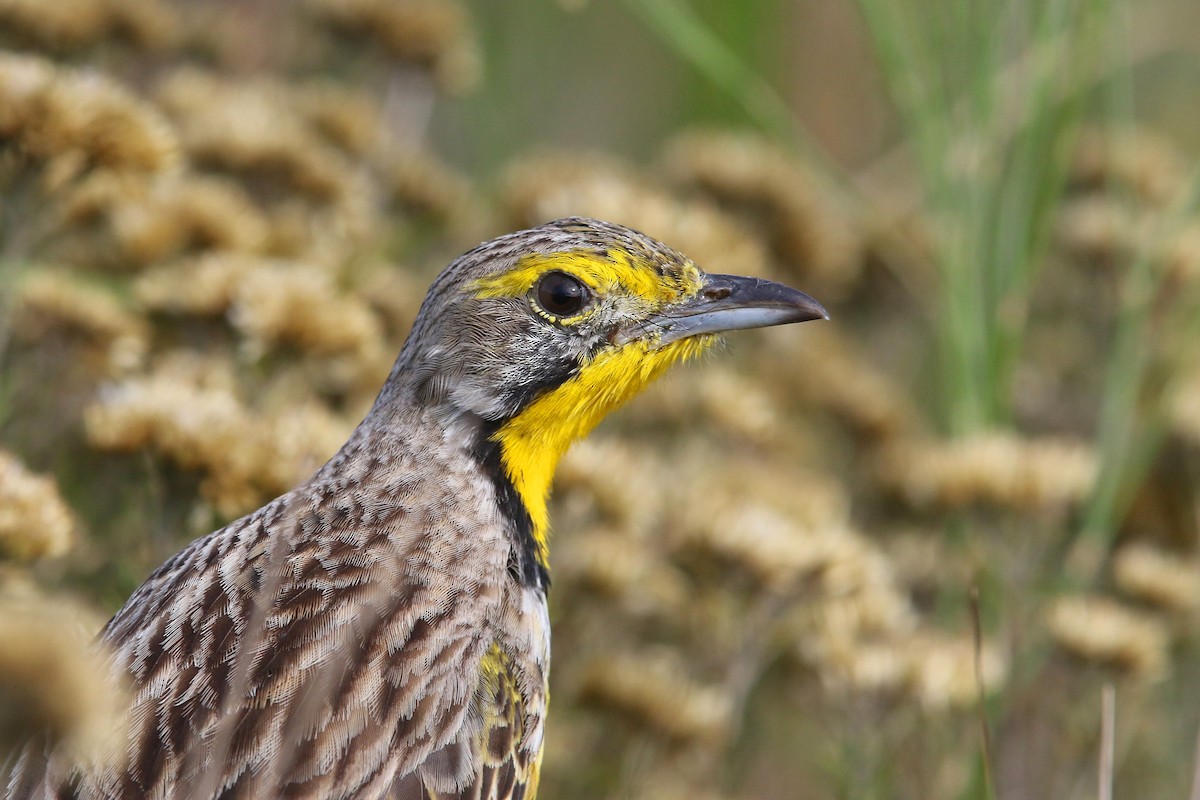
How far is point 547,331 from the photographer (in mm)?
3600

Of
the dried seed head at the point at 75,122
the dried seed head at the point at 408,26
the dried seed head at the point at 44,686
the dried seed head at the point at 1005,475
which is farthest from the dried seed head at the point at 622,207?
the dried seed head at the point at 44,686

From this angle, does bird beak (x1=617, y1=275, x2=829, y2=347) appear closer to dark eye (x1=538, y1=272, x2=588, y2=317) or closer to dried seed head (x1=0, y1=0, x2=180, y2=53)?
dark eye (x1=538, y1=272, x2=588, y2=317)

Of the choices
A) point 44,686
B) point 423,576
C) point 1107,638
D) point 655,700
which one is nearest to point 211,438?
point 423,576

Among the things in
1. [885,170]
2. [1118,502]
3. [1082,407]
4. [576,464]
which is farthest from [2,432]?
[885,170]

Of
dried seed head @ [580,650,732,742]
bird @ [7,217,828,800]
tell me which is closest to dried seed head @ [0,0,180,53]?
bird @ [7,217,828,800]

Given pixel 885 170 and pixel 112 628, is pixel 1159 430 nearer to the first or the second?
pixel 885 170

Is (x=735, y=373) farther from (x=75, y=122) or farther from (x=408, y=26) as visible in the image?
(x=75, y=122)

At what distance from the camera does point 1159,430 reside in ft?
18.9

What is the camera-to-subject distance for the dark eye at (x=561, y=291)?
11.8ft

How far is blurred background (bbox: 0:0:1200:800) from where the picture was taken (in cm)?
423

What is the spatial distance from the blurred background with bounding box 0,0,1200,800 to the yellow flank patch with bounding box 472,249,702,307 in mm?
550

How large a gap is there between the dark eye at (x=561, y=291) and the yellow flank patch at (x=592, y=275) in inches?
0.6

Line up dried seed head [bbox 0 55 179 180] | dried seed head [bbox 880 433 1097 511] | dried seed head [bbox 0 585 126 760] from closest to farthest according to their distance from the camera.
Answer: dried seed head [bbox 0 585 126 760] → dried seed head [bbox 0 55 179 180] → dried seed head [bbox 880 433 1097 511]

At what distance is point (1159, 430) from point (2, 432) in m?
4.15
